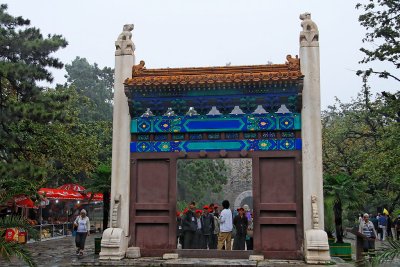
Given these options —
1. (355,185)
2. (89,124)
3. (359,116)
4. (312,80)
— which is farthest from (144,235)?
(89,124)

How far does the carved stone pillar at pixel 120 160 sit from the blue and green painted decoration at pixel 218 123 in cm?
45

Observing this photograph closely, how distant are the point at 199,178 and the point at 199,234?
2563 centimetres

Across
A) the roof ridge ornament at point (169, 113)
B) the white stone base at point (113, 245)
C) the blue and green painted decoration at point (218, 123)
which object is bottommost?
the white stone base at point (113, 245)

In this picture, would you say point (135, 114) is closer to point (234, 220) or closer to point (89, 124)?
point (234, 220)

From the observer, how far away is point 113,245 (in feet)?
43.1

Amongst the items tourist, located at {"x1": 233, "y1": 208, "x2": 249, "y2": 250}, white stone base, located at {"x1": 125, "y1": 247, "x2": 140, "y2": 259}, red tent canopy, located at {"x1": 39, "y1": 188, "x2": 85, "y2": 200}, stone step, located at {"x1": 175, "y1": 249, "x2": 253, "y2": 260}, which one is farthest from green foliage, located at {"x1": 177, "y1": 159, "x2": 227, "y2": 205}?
white stone base, located at {"x1": 125, "y1": 247, "x2": 140, "y2": 259}

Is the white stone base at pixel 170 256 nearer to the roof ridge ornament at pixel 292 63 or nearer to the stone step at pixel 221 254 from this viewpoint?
the stone step at pixel 221 254

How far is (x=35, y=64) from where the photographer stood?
19531 mm

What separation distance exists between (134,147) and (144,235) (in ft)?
8.27

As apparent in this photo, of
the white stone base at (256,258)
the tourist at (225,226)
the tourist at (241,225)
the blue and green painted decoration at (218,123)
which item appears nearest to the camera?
the white stone base at (256,258)

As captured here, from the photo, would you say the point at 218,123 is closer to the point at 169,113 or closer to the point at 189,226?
the point at 169,113

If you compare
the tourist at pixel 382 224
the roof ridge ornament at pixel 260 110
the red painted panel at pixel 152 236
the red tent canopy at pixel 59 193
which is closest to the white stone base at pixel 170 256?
the red painted panel at pixel 152 236

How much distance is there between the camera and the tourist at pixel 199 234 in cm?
1570

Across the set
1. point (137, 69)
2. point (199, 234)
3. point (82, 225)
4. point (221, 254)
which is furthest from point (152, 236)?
point (137, 69)
